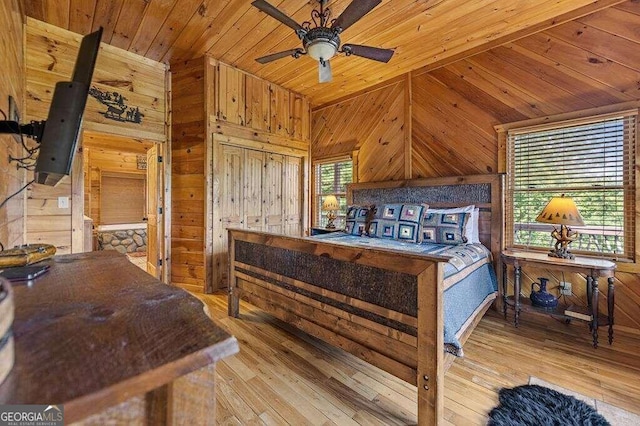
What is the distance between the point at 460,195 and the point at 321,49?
2.30 meters

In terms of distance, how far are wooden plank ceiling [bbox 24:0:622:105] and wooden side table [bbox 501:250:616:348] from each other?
2327mm

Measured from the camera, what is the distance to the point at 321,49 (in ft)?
7.26

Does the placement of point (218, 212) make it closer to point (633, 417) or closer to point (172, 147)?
point (172, 147)

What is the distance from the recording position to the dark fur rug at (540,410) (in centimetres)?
156

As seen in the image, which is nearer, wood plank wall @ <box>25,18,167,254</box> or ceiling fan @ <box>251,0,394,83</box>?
ceiling fan @ <box>251,0,394,83</box>

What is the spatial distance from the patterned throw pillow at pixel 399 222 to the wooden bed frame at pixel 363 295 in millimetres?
810

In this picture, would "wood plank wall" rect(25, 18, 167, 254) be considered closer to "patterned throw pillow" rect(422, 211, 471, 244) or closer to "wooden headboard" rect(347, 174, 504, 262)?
"wooden headboard" rect(347, 174, 504, 262)

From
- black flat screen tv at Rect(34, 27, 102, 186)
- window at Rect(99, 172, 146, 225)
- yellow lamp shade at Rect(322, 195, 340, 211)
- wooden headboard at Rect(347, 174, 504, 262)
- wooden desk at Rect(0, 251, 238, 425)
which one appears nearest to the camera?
wooden desk at Rect(0, 251, 238, 425)

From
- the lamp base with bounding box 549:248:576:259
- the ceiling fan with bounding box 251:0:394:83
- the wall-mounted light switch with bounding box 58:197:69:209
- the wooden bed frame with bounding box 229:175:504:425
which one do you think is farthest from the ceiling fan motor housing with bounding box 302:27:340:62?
the wall-mounted light switch with bounding box 58:197:69:209

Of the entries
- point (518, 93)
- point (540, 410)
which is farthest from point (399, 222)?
point (540, 410)

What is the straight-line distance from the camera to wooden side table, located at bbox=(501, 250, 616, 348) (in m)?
2.30

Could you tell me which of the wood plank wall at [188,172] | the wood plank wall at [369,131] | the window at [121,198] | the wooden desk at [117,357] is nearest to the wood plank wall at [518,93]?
the wood plank wall at [369,131]

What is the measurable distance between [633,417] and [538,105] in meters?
2.68

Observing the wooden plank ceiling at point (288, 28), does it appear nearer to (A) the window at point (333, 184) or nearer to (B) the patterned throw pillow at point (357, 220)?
(A) the window at point (333, 184)
